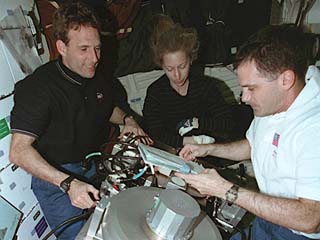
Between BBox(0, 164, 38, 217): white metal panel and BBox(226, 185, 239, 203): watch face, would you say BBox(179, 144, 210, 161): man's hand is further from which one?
BBox(0, 164, 38, 217): white metal panel

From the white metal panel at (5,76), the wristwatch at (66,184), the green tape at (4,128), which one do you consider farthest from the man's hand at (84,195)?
the white metal panel at (5,76)

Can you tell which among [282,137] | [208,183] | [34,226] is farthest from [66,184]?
[282,137]

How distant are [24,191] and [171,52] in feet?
3.13

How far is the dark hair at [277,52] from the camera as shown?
0.97m

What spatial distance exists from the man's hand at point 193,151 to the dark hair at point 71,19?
61 cm

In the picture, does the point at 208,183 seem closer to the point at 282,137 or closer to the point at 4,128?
the point at 282,137

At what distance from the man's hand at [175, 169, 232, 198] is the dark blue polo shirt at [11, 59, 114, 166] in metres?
0.65

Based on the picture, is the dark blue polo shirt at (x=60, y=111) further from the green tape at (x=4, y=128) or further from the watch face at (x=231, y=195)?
the watch face at (x=231, y=195)

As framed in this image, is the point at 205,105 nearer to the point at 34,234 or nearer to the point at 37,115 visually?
the point at 37,115

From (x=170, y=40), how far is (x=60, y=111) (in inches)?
26.9

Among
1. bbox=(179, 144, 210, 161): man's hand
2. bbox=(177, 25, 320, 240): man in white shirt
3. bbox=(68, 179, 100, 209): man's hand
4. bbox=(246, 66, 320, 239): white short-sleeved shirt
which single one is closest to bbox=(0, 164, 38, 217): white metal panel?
bbox=(68, 179, 100, 209): man's hand

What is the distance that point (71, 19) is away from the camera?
4.31 feet

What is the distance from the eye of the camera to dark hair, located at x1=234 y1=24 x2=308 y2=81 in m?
0.97

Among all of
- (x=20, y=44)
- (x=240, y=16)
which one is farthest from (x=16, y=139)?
(x=240, y=16)
